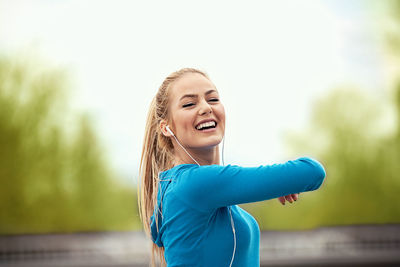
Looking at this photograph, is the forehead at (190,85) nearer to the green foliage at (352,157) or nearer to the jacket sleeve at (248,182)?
the jacket sleeve at (248,182)

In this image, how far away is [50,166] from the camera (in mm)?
8156

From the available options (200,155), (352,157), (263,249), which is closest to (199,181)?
A: (200,155)

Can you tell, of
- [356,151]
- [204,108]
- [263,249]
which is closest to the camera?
[204,108]

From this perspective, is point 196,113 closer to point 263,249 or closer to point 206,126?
point 206,126

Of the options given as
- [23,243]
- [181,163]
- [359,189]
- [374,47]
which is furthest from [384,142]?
[181,163]

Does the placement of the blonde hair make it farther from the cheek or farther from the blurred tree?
the blurred tree

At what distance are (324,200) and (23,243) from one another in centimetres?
477

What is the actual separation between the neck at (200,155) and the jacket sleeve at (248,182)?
5.1 inches

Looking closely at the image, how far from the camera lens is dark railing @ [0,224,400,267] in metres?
5.71

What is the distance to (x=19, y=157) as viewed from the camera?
8.07 metres

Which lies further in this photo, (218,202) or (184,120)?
(184,120)

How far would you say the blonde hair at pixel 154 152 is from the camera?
1.16m

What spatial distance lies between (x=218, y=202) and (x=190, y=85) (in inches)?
11.0

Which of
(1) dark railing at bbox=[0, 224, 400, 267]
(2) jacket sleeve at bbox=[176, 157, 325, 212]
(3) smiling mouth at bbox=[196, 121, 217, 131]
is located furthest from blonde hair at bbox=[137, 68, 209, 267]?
(1) dark railing at bbox=[0, 224, 400, 267]
